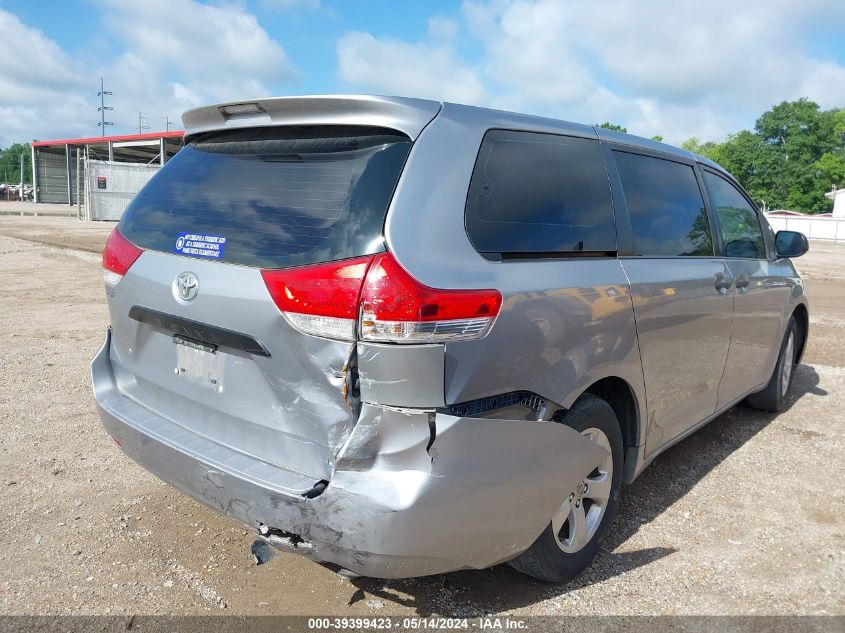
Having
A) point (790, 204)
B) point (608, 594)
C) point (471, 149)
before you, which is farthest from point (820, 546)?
point (790, 204)

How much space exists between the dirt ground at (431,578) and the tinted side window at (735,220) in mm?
1338

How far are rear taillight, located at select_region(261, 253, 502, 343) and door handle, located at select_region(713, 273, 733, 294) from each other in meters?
2.05

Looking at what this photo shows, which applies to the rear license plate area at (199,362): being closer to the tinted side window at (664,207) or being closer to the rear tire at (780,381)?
the tinted side window at (664,207)

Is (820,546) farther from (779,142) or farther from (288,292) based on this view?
(779,142)

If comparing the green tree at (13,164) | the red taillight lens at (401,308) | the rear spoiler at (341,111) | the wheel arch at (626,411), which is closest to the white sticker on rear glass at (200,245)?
the rear spoiler at (341,111)

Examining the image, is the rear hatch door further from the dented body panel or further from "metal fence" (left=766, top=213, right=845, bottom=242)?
"metal fence" (left=766, top=213, right=845, bottom=242)

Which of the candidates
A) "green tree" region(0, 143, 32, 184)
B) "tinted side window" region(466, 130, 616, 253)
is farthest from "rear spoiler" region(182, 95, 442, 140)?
"green tree" region(0, 143, 32, 184)

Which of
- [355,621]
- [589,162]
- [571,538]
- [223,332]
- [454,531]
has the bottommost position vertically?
[355,621]

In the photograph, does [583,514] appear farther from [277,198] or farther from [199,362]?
[277,198]

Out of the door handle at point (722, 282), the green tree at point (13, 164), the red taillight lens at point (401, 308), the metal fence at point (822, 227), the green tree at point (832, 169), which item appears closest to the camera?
the red taillight lens at point (401, 308)

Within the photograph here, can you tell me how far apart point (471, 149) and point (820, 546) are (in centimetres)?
259

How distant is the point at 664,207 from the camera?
136 inches

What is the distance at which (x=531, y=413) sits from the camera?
238 cm

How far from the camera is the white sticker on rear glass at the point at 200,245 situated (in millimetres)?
2418
